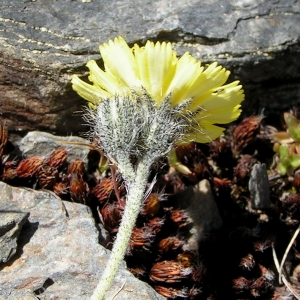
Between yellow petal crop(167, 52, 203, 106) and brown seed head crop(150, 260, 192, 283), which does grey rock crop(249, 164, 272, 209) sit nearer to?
brown seed head crop(150, 260, 192, 283)

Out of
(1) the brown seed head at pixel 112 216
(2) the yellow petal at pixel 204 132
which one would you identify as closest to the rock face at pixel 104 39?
(1) the brown seed head at pixel 112 216

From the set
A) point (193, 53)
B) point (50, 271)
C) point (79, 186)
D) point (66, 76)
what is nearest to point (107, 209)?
point (79, 186)

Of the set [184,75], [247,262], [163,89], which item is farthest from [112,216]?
[184,75]

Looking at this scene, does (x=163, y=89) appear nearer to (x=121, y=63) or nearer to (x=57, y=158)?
(x=121, y=63)

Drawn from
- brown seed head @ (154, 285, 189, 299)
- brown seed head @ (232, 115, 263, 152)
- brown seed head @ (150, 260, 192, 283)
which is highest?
brown seed head @ (232, 115, 263, 152)

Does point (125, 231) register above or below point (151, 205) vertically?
below

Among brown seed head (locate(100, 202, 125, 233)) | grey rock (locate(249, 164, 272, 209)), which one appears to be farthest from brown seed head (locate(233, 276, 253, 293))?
brown seed head (locate(100, 202, 125, 233))
